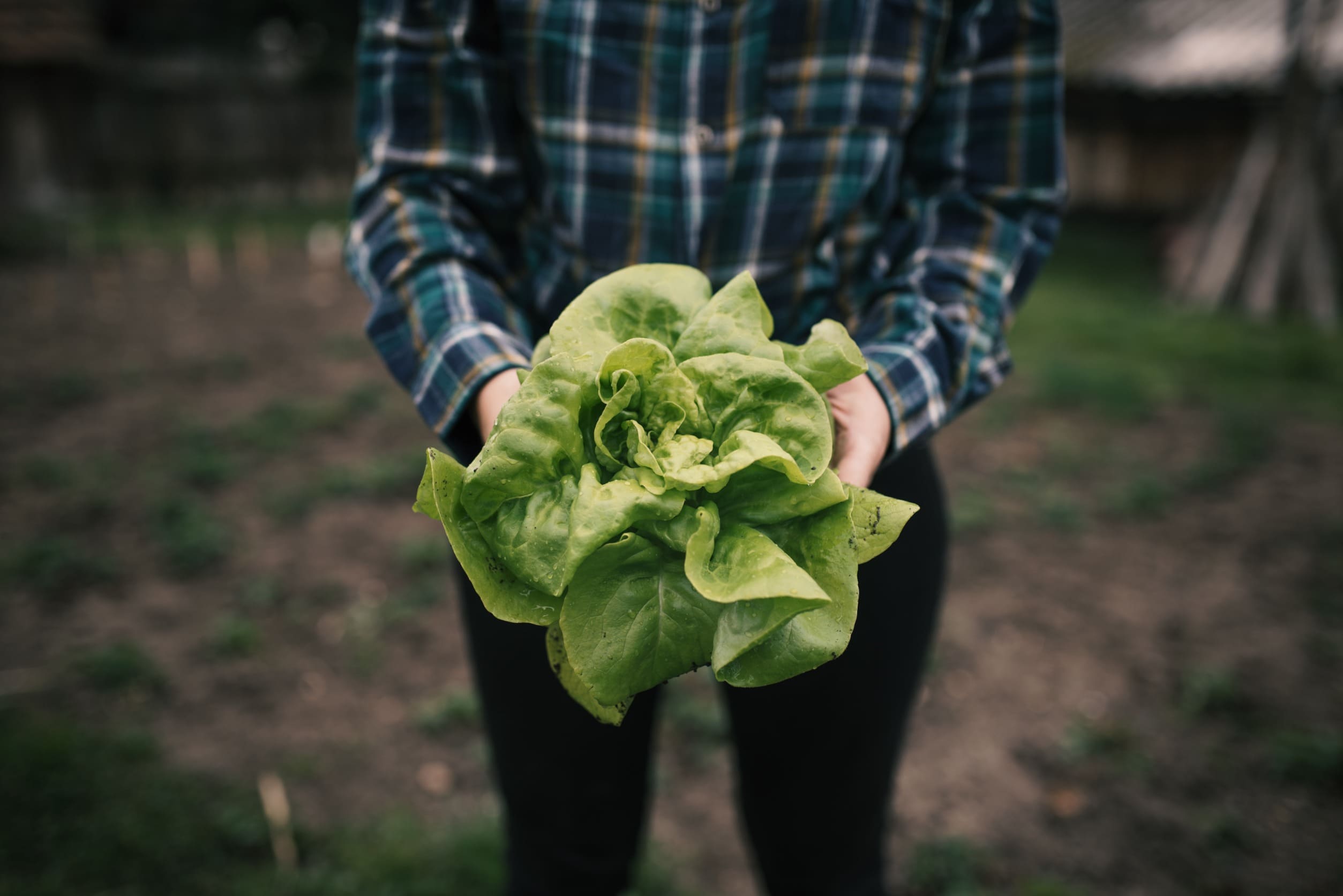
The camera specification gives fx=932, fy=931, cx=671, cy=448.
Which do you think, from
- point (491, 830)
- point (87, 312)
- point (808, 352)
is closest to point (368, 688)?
point (491, 830)

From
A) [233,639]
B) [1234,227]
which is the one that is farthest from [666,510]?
[1234,227]

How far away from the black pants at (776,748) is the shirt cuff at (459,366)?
342 mm

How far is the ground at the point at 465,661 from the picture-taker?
279 centimetres

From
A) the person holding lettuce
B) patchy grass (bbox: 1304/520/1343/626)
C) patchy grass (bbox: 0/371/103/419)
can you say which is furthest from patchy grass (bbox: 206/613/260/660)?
patchy grass (bbox: 1304/520/1343/626)

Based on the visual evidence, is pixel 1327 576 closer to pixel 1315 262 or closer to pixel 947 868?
pixel 947 868

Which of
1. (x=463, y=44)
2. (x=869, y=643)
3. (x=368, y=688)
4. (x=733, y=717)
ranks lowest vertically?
(x=368, y=688)

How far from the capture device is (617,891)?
6.25 ft

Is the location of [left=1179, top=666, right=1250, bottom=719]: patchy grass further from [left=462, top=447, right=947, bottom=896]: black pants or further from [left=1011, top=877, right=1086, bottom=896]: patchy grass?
[left=462, top=447, right=947, bottom=896]: black pants

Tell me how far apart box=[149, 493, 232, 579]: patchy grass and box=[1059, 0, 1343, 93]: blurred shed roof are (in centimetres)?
1079

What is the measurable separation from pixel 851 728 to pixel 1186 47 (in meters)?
13.3

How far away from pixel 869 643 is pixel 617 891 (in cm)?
78

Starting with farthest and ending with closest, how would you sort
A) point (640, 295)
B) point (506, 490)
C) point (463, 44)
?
point (463, 44) → point (640, 295) → point (506, 490)

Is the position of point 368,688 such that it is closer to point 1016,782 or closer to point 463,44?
point 1016,782

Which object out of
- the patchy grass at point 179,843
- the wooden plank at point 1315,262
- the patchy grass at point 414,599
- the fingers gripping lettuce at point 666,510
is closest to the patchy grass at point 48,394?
the patchy grass at point 414,599
